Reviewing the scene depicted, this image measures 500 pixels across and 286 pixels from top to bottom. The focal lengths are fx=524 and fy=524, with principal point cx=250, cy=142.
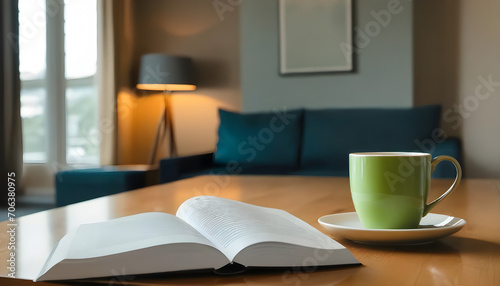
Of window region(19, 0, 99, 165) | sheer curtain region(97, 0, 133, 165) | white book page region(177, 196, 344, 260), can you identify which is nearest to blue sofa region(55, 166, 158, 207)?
sheer curtain region(97, 0, 133, 165)

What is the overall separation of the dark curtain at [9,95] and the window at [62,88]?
1.70 feet

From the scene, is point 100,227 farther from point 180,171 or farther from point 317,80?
point 317,80

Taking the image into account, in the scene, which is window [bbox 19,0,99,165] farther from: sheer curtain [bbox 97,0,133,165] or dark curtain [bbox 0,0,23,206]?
dark curtain [bbox 0,0,23,206]

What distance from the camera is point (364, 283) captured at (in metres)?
0.54

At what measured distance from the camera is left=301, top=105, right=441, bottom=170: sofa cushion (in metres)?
3.02

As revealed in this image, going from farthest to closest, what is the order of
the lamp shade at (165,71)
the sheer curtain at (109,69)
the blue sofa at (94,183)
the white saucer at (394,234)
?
1. the sheer curtain at (109,69)
2. the lamp shade at (165,71)
3. the blue sofa at (94,183)
4. the white saucer at (394,234)

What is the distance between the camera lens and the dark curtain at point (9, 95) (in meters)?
3.57

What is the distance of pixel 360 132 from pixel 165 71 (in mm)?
1551

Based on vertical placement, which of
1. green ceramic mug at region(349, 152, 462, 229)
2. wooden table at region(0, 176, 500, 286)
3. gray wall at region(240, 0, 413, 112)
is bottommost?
wooden table at region(0, 176, 500, 286)

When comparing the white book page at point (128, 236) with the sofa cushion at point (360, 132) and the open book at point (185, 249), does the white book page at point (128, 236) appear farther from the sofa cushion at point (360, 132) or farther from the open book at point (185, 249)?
the sofa cushion at point (360, 132)

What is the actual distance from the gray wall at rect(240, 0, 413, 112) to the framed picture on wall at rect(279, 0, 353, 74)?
0.05m

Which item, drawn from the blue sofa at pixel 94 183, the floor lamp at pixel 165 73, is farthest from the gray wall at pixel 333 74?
the blue sofa at pixel 94 183

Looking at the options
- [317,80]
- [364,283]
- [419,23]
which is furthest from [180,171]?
[364,283]

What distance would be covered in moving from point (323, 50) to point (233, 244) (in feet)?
10.2
